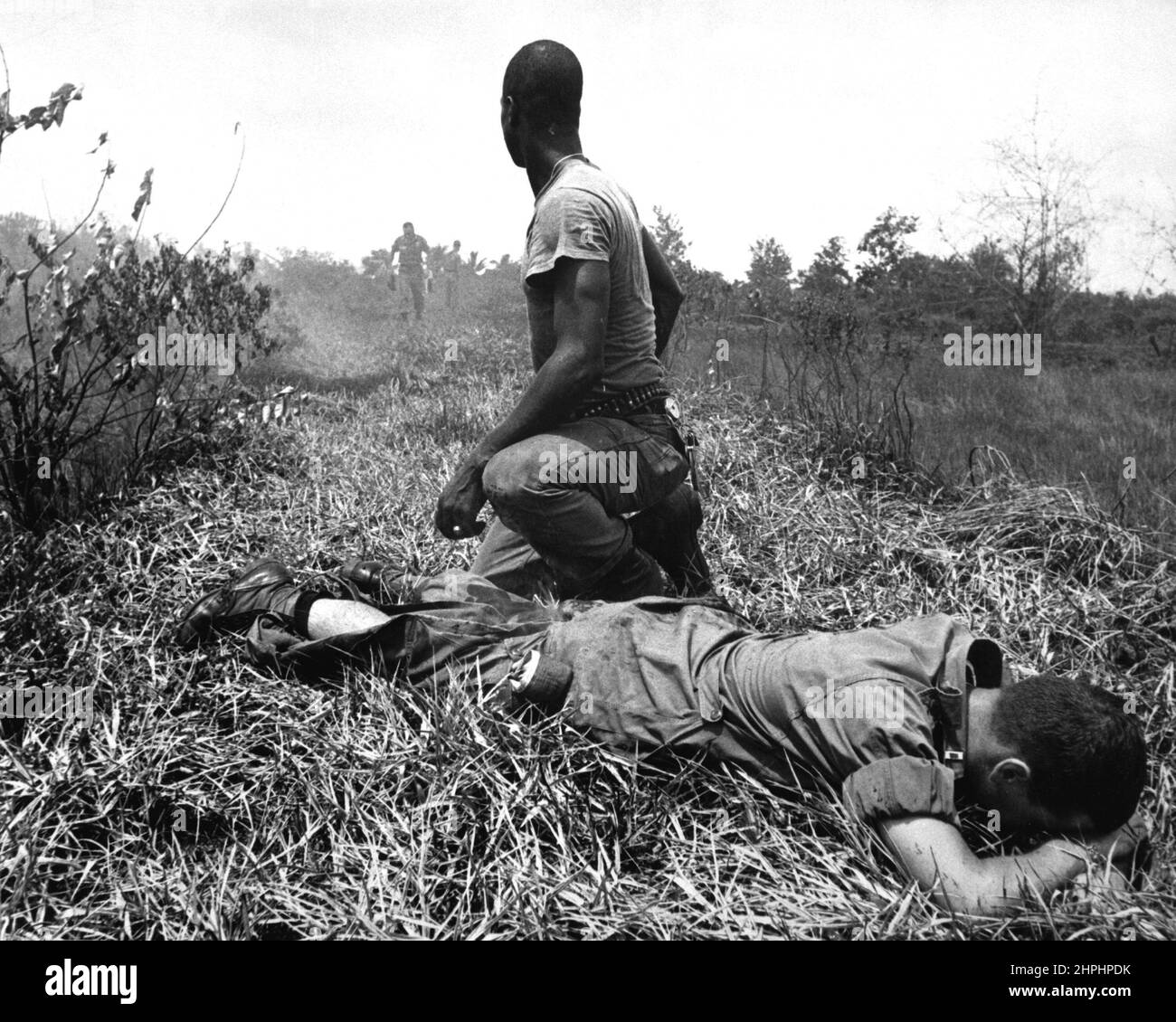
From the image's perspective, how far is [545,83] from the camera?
244 centimetres

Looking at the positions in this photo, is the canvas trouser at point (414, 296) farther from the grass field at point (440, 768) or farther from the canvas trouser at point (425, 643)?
the canvas trouser at point (425, 643)

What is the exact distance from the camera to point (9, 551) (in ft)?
9.39

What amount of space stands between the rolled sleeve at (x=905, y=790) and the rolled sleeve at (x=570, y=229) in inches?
60.7

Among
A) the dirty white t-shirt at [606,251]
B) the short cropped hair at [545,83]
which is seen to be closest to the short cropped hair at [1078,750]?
the dirty white t-shirt at [606,251]

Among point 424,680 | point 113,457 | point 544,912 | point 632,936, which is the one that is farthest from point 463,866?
point 113,457

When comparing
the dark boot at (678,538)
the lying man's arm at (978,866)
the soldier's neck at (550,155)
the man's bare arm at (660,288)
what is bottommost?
the lying man's arm at (978,866)

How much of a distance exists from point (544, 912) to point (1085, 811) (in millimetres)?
1126

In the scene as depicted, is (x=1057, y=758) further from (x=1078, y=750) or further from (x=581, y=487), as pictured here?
(x=581, y=487)

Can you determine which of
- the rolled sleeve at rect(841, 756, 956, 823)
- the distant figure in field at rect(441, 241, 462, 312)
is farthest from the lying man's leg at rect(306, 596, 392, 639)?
the distant figure in field at rect(441, 241, 462, 312)

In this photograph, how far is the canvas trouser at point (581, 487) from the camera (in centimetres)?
240

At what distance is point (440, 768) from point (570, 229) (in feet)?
4.95
